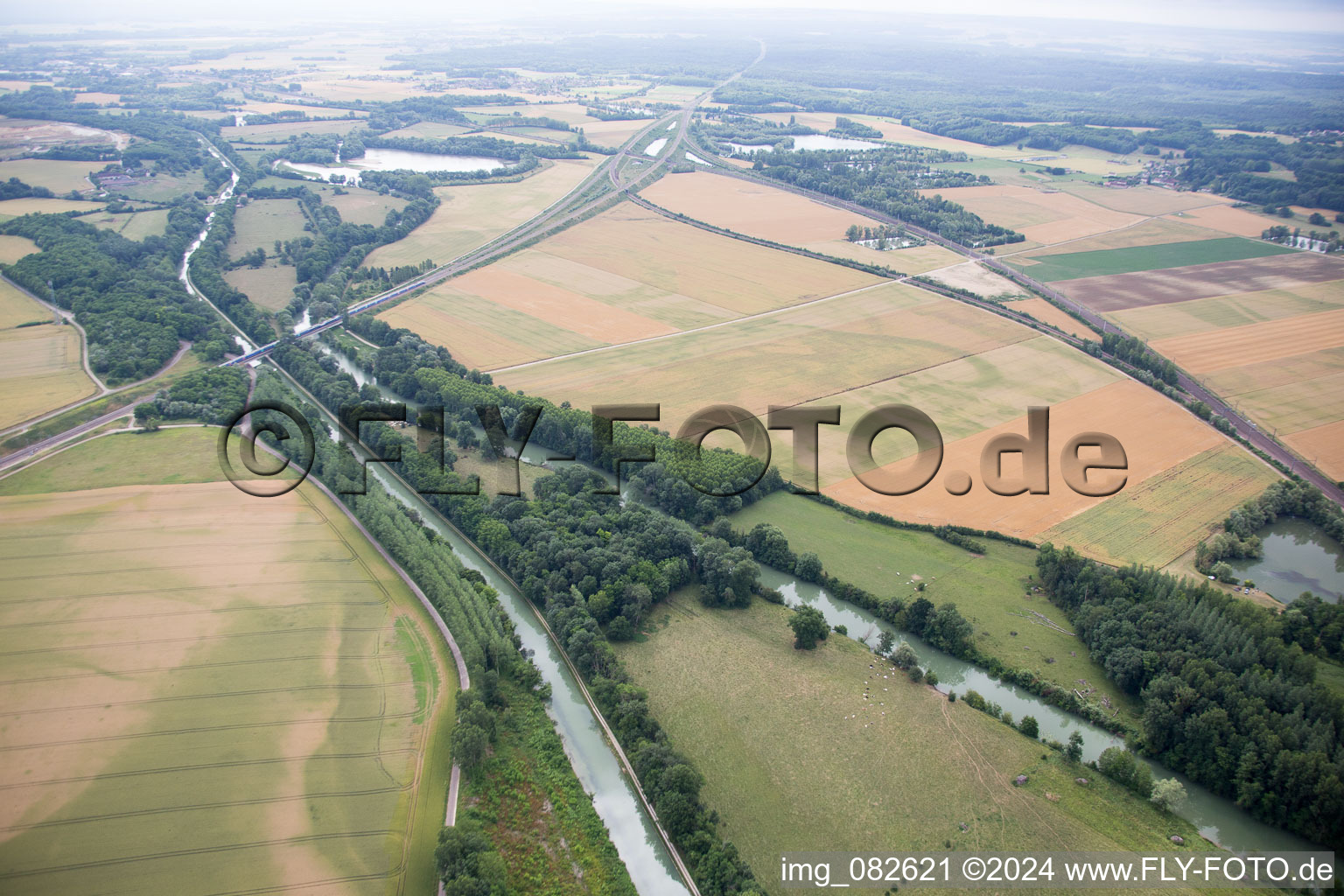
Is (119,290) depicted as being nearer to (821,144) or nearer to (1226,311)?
(1226,311)

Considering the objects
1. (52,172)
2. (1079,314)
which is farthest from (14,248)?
(1079,314)

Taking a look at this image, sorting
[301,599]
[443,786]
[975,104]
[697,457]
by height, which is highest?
[975,104]

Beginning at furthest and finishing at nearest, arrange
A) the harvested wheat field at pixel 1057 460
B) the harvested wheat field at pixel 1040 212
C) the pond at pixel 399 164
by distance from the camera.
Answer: the pond at pixel 399 164 → the harvested wheat field at pixel 1040 212 → the harvested wheat field at pixel 1057 460

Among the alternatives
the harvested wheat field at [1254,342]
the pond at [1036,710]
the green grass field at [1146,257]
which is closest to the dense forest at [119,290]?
the pond at [1036,710]

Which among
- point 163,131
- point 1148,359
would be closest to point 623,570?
point 1148,359

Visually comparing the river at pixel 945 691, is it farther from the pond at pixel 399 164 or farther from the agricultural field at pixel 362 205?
the pond at pixel 399 164

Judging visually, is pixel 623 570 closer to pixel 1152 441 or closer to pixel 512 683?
pixel 512 683
